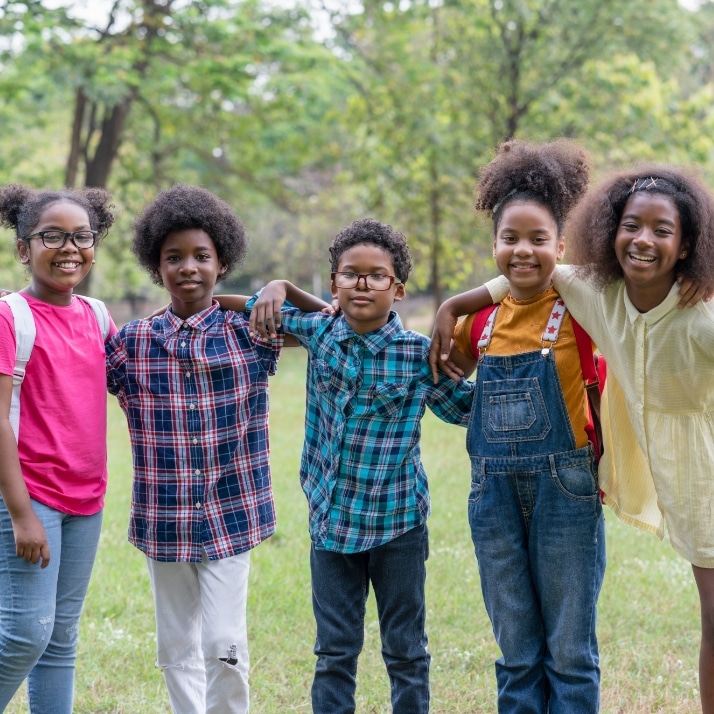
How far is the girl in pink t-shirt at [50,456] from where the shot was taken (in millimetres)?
2586

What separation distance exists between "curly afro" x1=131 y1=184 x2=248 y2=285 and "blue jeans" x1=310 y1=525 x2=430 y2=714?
3.65 feet

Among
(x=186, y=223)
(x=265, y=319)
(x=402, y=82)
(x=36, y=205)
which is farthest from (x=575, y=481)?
(x=402, y=82)

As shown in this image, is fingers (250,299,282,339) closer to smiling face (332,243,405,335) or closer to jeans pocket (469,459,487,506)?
smiling face (332,243,405,335)

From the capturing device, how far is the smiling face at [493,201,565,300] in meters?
2.73

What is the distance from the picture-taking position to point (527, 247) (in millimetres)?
2725

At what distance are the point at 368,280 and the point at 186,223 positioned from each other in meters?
0.67

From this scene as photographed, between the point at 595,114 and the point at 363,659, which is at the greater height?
the point at 595,114

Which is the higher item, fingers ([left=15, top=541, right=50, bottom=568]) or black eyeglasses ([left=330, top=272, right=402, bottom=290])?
black eyeglasses ([left=330, top=272, right=402, bottom=290])

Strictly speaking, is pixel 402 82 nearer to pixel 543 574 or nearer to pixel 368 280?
pixel 368 280

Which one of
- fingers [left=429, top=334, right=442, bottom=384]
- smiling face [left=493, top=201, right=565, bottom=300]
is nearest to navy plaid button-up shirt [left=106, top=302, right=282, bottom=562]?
fingers [left=429, top=334, right=442, bottom=384]

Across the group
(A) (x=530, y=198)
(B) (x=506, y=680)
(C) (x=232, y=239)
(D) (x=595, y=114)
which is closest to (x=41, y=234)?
(C) (x=232, y=239)

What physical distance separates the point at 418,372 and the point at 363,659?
160cm

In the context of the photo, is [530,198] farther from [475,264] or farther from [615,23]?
[475,264]

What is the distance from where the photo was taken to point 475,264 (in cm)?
1625
